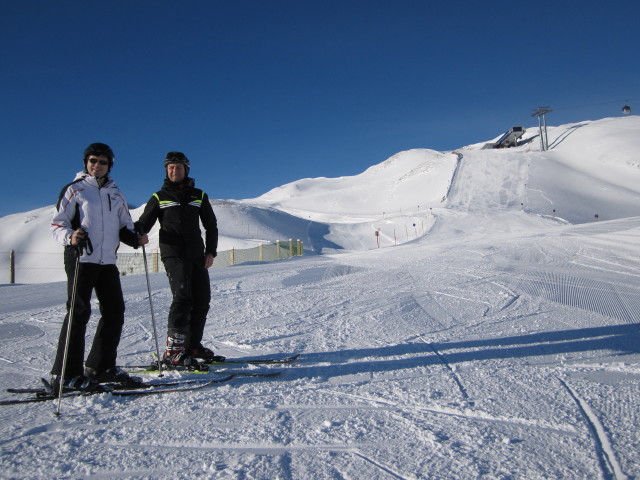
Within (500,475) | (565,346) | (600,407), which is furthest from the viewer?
(565,346)

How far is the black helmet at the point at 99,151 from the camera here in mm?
3131

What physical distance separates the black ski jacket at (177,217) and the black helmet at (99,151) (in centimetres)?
53

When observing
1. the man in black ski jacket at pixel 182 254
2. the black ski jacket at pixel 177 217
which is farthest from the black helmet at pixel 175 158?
the black ski jacket at pixel 177 217

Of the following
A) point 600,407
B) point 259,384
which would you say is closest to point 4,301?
point 259,384

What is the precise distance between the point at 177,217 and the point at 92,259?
2.58 feet

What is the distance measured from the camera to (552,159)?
52750 mm

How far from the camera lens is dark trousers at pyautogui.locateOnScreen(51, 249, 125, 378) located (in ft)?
9.77

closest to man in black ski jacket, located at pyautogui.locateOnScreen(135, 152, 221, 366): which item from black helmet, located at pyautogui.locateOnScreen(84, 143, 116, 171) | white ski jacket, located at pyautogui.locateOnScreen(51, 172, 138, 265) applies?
white ski jacket, located at pyautogui.locateOnScreen(51, 172, 138, 265)

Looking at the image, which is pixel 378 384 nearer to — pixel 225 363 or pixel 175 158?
pixel 225 363

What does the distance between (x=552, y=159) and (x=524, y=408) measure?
58380 millimetres

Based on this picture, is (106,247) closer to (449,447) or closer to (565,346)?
(449,447)

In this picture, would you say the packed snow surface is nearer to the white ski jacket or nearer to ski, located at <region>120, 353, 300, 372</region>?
ski, located at <region>120, 353, 300, 372</region>

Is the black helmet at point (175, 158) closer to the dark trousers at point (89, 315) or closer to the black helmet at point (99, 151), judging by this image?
the black helmet at point (99, 151)

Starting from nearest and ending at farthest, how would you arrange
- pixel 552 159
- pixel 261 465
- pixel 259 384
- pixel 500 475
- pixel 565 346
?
1. pixel 500 475
2. pixel 261 465
3. pixel 259 384
4. pixel 565 346
5. pixel 552 159
